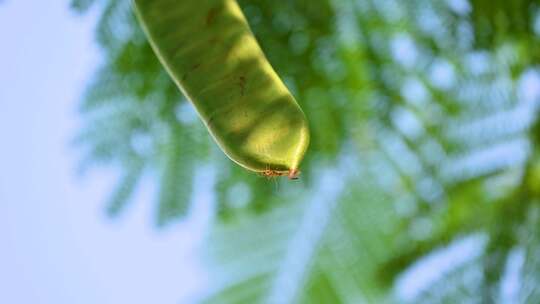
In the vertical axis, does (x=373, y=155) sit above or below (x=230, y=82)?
above

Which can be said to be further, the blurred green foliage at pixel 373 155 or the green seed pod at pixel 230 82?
the blurred green foliage at pixel 373 155

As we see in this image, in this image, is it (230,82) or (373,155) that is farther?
(373,155)

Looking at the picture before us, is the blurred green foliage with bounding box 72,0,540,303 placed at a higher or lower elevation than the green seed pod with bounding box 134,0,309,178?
higher

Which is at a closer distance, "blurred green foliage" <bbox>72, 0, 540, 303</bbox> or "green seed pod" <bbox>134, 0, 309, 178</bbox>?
"green seed pod" <bbox>134, 0, 309, 178</bbox>

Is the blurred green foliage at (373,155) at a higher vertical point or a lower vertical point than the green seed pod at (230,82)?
higher
